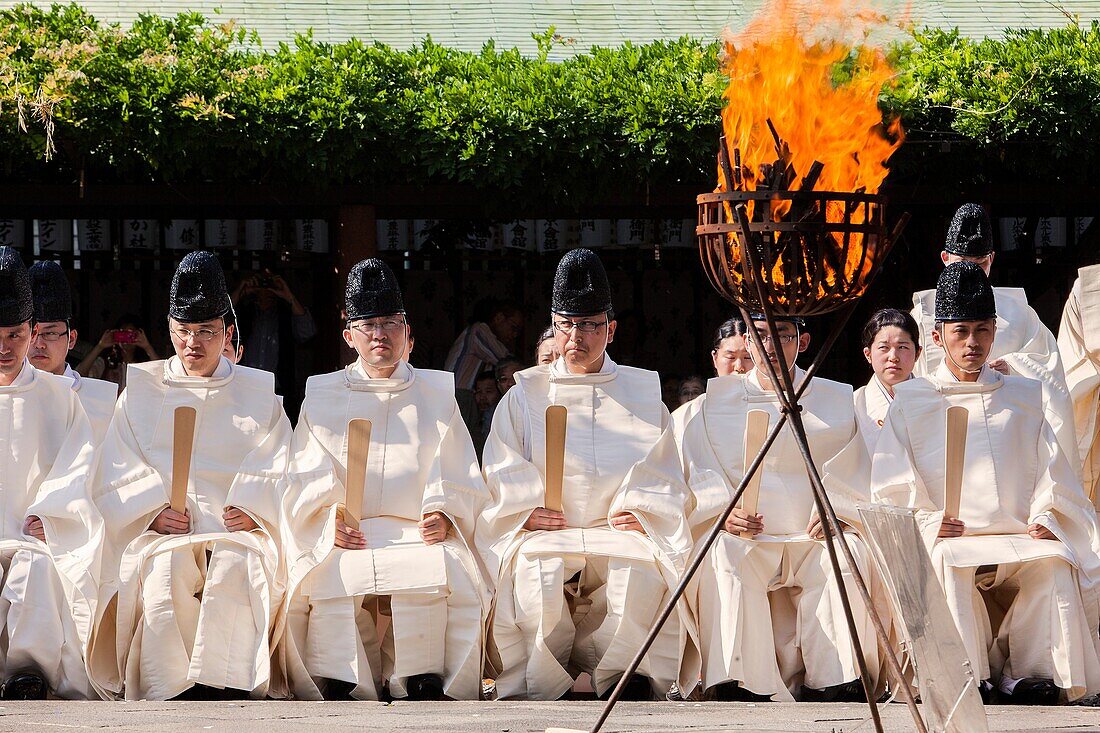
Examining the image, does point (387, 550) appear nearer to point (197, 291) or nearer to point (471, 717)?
point (471, 717)

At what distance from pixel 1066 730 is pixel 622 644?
78.8 inches

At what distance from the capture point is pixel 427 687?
6.50m

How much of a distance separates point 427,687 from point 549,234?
5.26 meters

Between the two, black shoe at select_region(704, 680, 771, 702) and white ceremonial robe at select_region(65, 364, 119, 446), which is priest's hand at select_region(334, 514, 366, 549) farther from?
black shoe at select_region(704, 680, 771, 702)

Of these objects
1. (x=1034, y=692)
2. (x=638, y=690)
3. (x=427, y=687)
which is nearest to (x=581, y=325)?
(x=638, y=690)

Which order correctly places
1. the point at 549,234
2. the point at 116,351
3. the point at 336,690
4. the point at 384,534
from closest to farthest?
the point at 336,690, the point at 384,534, the point at 116,351, the point at 549,234

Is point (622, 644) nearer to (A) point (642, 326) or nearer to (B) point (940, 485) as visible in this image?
(B) point (940, 485)

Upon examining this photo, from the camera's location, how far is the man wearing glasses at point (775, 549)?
6.57 m

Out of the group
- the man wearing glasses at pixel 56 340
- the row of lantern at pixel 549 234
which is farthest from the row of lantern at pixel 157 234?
the man wearing glasses at pixel 56 340

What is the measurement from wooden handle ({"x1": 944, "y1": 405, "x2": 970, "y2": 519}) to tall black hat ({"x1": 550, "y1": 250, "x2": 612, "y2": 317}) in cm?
167

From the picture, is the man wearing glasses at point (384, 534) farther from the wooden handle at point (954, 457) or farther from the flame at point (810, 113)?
the flame at point (810, 113)

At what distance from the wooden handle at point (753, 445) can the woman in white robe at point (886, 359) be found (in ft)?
2.49

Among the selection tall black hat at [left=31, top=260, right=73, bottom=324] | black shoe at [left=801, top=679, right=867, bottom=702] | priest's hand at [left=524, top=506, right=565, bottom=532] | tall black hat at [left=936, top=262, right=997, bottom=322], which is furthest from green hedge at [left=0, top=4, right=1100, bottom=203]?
black shoe at [left=801, top=679, right=867, bottom=702]

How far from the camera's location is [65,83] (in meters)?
8.21
